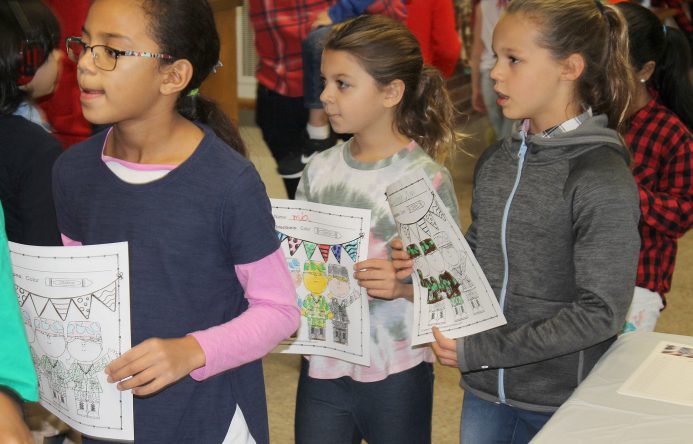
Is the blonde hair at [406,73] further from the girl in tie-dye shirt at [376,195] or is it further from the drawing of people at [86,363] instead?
the drawing of people at [86,363]

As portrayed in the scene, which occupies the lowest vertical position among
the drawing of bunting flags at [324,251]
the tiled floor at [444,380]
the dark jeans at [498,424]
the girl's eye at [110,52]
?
the tiled floor at [444,380]

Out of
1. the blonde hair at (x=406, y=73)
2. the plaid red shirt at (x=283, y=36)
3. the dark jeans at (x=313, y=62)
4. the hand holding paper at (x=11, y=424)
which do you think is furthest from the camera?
the plaid red shirt at (x=283, y=36)

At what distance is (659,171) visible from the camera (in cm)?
247

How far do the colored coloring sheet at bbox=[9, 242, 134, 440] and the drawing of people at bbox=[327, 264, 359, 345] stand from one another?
26.4 inches

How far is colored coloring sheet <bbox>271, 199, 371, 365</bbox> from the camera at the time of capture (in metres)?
2.03

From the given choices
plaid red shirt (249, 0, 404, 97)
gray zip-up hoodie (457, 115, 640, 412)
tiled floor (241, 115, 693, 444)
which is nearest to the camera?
gray zip-up hoodie (457, 115, 640, 412)

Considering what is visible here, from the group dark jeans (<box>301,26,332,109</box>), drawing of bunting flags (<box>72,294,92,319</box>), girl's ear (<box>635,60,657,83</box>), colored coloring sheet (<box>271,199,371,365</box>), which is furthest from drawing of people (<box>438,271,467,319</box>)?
dark jeans (<box>301,26,332,109</box>)

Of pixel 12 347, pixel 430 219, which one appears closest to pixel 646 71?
pixel 430 219

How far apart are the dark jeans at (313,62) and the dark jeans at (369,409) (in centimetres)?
152

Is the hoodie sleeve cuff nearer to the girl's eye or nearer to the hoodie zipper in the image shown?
the hoodie zipper

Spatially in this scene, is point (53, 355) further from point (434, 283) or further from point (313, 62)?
point (313, 62)

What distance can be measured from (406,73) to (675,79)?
821mm

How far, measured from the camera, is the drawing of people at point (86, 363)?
147 cm

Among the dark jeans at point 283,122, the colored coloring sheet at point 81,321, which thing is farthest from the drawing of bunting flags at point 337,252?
the dark jeans at point 283,122
